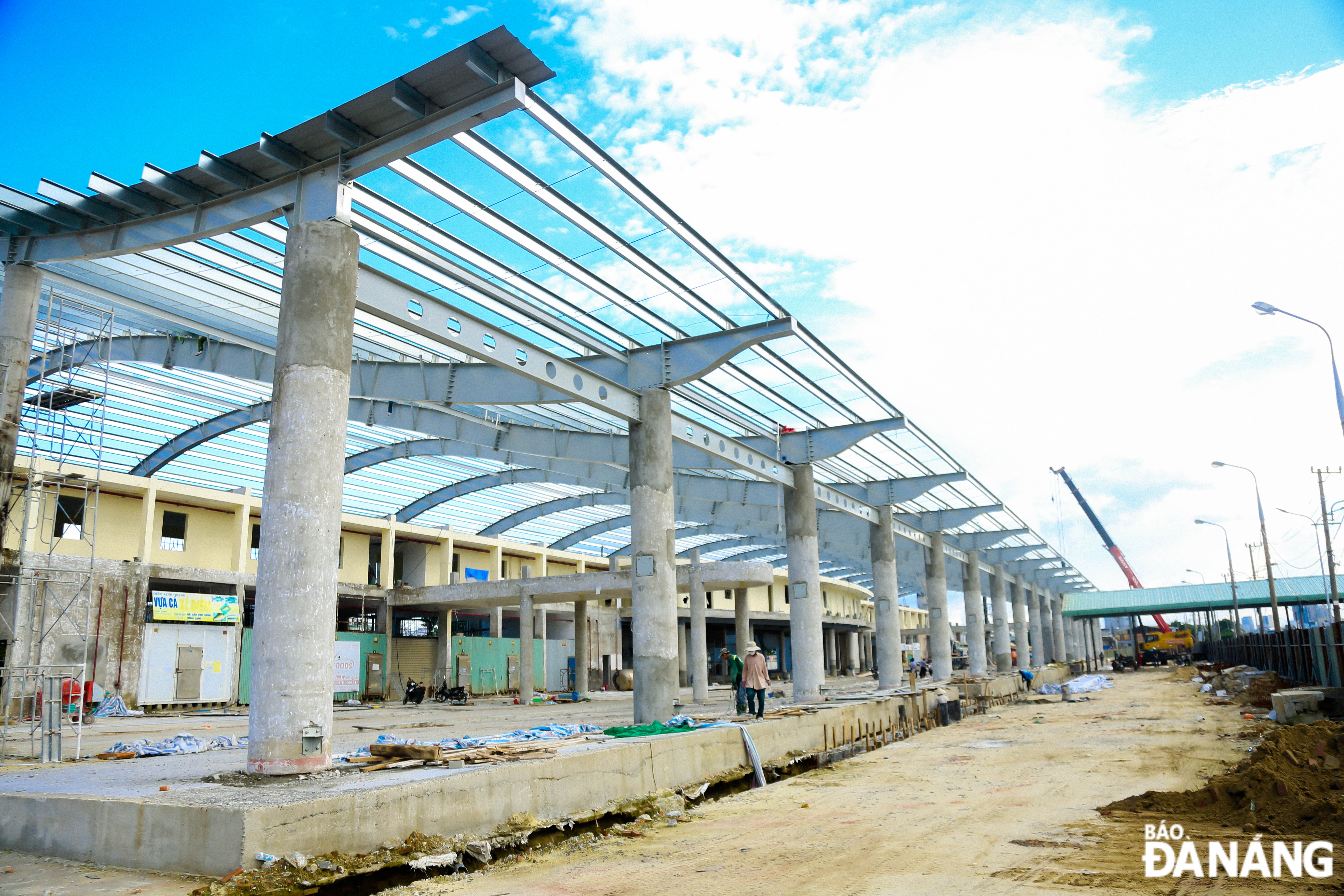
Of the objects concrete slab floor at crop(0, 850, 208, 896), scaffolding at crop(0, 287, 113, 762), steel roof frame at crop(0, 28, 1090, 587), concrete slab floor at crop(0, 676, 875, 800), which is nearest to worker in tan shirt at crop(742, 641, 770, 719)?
concrete slab floor at crop(0, 676, 875, 800)

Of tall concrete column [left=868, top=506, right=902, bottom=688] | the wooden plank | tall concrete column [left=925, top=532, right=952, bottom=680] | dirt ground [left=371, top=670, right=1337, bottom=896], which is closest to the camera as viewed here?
dirt ground [left=371, top=670, right=1337, bottom=896]

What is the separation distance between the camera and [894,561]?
33.9m

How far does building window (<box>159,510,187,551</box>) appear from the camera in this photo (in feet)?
117

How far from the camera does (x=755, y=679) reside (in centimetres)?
1928

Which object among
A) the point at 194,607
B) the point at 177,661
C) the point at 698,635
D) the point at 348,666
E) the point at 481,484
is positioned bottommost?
the point at 348,666

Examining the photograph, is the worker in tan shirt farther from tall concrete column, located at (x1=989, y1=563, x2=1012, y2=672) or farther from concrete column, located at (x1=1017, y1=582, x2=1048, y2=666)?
concrete column, located at (x1=1017, y1=582, x2=1048, y2=666)

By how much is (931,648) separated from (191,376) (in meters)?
32.4

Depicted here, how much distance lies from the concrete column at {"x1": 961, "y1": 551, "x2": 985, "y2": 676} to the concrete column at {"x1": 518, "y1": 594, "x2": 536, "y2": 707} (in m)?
23.0

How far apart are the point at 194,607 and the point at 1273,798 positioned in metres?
34.4

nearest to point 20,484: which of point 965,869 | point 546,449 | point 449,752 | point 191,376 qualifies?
point 191,376

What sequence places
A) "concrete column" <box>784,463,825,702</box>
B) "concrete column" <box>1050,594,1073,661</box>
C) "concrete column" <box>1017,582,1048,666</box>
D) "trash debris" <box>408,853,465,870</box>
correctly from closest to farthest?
"trash debris" <box>408,853,465,870</box> → "concrete column" <box>784,463,825,702</box> → "concrete column" <box>1017,582,1048,666</box> → "concrete column" <box>1050,594,1073,661</box>

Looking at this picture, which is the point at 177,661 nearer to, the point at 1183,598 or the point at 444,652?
the point at 444,652

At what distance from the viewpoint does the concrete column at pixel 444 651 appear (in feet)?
140

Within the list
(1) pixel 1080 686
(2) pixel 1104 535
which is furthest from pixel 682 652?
(2) pixel 1104 535
